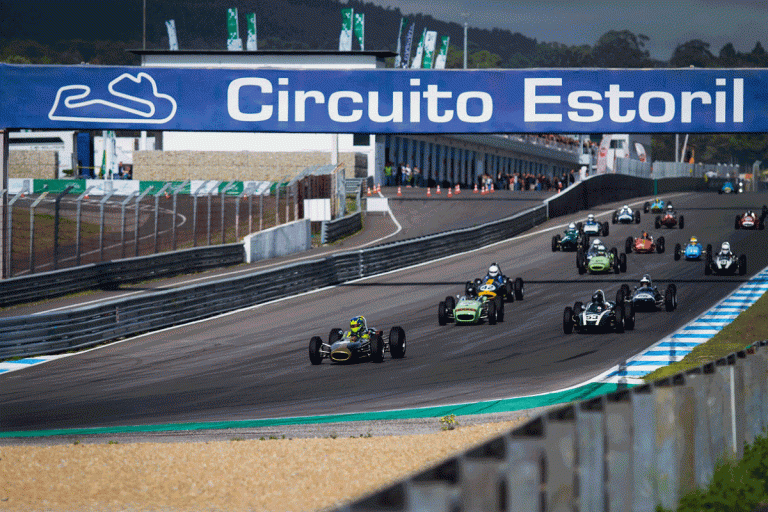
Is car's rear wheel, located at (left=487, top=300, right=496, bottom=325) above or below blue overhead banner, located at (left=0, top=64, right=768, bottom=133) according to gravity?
below

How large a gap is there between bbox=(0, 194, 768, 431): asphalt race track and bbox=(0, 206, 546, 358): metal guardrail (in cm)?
42

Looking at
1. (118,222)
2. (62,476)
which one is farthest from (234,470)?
(118,222)

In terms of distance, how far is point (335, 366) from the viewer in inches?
667

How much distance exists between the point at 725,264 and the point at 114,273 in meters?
16.0

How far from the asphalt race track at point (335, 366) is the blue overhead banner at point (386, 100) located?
4.13 meters

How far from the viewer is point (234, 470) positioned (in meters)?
8.98

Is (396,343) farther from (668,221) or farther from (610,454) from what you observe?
(668,221)

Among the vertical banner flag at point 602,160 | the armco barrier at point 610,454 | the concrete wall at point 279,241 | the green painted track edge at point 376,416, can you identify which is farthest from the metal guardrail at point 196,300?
the vertical banner flag at point 602,160

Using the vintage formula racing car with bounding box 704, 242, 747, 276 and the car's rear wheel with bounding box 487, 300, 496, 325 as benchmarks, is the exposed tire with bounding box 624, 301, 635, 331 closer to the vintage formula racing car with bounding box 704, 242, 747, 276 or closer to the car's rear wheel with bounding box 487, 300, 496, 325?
the car's rear wheel with bounding box 487, 300, 496, 325

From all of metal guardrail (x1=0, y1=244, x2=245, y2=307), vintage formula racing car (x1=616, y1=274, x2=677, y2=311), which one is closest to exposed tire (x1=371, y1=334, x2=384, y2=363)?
vintage formula racing car (x1=616, y1=274, x2=677, y2=311)

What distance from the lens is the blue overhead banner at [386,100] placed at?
21422 mm

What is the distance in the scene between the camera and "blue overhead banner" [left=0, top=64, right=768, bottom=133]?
70.3 feet

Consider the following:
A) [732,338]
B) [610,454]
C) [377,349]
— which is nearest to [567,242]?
[732,338]

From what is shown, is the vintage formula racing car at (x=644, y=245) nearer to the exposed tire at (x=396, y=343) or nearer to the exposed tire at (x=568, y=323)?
the exposed tire at (x=568, y=323)
